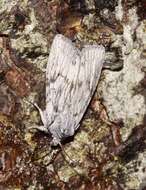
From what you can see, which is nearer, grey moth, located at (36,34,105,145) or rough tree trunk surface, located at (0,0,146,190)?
rough tree trunk surface, located at (0,0,146,190)

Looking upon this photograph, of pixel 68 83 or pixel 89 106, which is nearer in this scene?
pixel 89 106

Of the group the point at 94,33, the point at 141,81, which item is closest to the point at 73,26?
the point at 94,33

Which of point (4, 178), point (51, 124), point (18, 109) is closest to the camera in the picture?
point (4, 178)

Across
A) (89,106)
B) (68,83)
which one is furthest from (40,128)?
(68,83)

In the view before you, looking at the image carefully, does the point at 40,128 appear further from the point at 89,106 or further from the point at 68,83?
the point at 68,83

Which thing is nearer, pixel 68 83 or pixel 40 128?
pixel 40 128

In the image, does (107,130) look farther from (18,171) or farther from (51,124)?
(18,171)

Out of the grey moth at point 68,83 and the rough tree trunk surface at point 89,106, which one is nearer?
the rough tree trunk surface at point 89,106

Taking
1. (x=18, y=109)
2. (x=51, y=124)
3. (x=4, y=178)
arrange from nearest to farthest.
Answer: (x=4, y=178) → (x=18, y=109) → (x=51, y=124)
